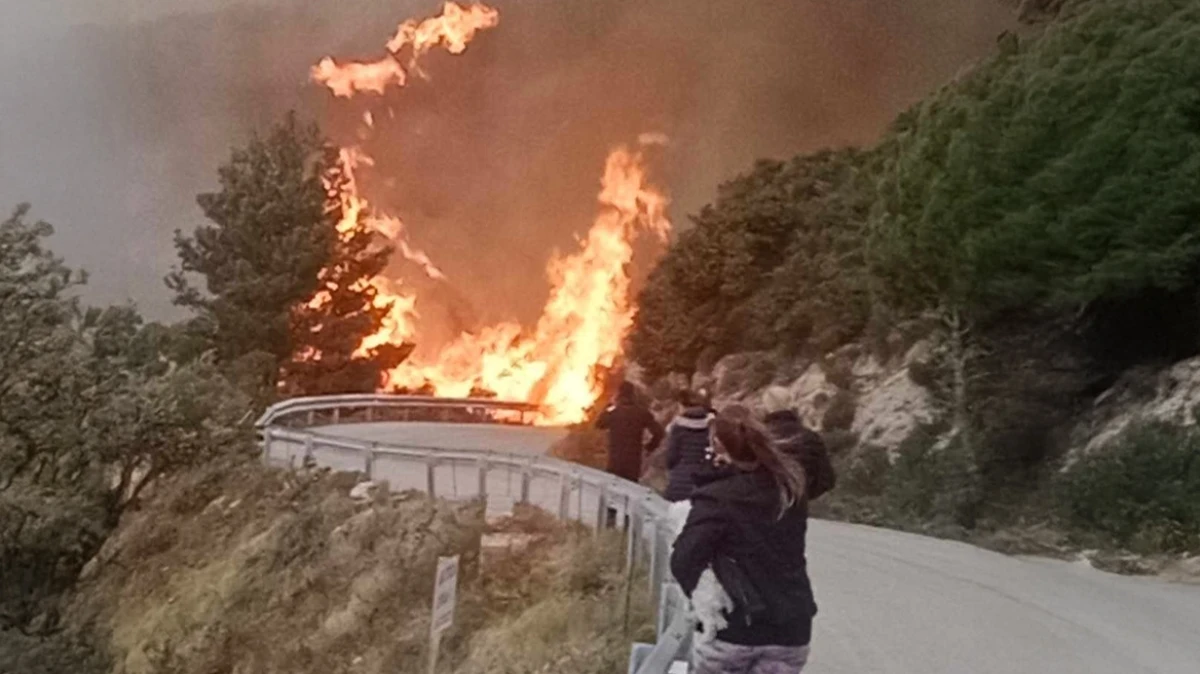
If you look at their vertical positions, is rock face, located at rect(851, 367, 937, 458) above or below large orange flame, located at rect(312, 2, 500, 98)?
below

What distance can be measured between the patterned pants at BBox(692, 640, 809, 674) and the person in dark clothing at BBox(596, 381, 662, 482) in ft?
8.34

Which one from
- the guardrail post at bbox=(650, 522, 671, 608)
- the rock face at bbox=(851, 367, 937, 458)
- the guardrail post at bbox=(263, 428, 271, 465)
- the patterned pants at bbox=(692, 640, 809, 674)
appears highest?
the rock face at bbox=(851, 367, 937, 458)

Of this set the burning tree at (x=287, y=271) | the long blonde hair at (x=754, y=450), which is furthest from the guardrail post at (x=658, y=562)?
the burning tree at (x=287, y=271)

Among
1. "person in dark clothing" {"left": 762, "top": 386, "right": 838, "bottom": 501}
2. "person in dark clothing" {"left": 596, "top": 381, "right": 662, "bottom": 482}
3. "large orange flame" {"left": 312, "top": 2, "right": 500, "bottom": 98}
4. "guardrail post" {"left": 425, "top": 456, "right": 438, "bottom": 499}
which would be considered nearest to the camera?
"person in dark clothing" {"left": 762, "top": 386, "right": 838, "bottom": 501}

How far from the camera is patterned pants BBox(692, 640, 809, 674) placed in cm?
334

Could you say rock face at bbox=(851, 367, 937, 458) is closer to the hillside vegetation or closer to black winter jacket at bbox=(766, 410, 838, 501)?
the hillside vegetation

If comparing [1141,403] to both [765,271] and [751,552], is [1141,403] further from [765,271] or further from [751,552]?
[751,552]

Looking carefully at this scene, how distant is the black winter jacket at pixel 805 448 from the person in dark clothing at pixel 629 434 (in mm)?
2375

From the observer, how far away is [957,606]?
5.82m

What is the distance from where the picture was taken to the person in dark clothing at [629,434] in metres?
5.96

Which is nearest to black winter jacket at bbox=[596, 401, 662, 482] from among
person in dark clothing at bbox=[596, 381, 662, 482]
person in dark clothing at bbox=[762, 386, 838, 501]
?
person in dark clothing at bbox=[596, 381, 662, 482]

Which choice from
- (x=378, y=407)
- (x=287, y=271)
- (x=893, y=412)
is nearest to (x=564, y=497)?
(x=378, y=407)

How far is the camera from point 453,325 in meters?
7.27

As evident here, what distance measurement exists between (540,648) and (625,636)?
57cm
